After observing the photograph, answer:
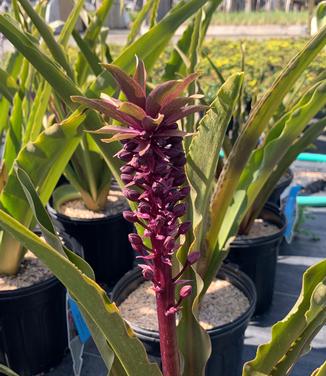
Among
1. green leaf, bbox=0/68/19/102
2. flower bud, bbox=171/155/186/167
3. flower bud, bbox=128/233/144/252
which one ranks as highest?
flower bud, bbox=171/155/186/167

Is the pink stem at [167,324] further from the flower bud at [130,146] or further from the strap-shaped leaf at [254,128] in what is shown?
the strap-shaped leaf at [254,128]

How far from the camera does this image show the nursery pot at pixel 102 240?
4.74 feet

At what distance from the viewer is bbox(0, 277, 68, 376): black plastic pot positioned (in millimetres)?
1081

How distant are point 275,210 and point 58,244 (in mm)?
974

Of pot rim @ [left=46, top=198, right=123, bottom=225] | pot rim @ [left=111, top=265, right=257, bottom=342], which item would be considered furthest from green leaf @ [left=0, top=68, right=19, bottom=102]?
pot rim @ [left=111, top=265, right=257, bottom=342]

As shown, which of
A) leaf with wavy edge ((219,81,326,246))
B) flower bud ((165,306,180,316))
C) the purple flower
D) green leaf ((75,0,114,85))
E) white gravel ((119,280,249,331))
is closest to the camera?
the purple flower

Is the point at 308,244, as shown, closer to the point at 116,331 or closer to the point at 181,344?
the point at 181,344

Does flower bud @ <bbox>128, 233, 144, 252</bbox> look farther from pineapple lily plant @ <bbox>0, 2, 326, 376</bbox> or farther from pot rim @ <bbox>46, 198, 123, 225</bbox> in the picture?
pot rim @ <bbox>46, 198, 123, 225</bbox>

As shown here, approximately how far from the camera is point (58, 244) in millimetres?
625

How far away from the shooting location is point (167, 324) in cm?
65

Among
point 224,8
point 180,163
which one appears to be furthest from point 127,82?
point 224,8

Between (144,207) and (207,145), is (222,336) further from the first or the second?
(144,207)

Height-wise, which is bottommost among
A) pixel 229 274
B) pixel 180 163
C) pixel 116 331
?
pixel 229 274

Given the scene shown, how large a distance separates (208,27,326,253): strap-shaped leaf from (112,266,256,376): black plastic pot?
0.16 meters
